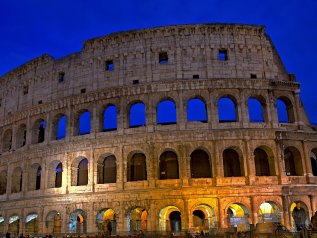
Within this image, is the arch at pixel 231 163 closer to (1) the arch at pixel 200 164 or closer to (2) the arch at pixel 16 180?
(1) the arch at pixel 200 164

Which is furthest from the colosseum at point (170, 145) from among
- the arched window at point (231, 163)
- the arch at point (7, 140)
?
the arch at point (7, 140)

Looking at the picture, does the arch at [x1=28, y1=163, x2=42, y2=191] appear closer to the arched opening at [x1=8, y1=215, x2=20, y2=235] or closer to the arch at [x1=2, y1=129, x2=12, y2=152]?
the arched opening at [x1=8, y1=215, x2=20, y2=235]

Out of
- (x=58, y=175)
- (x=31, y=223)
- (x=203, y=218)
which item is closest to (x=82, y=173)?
(x=58, y=175)

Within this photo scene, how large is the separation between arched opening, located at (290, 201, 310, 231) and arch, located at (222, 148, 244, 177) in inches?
167

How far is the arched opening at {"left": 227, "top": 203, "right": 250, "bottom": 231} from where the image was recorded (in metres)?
24.5

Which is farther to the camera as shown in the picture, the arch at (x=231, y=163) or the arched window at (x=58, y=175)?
the arched window at (x=58, y=175)

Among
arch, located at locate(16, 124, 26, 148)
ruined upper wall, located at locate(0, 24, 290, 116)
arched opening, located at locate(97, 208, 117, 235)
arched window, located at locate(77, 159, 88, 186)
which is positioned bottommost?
arched opening, located at locate(97, 208, 117, 235)

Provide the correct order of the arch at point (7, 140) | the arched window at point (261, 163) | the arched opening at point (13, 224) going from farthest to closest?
the arch at point (7, 140)
the arched opening at point (13, 224)
the arched window at point (261, 163)

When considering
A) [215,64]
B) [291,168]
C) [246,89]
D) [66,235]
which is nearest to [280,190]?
[291,168]

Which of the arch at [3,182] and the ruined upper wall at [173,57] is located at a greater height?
the ruined upper wall at [173,57]

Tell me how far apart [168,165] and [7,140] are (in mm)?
16576

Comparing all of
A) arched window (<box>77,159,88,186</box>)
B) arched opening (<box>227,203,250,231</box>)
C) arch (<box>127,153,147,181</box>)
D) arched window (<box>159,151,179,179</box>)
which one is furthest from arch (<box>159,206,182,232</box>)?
arched window (<box>77,159,88,186</box>)

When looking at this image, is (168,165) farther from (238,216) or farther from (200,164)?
(238,216)

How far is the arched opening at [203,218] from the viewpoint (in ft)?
81.7
